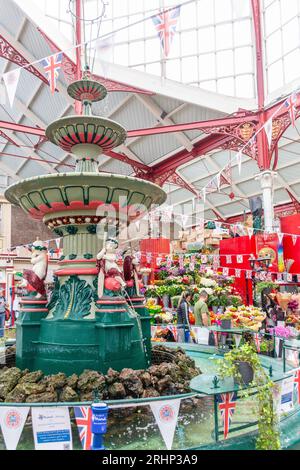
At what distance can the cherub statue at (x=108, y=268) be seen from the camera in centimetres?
444

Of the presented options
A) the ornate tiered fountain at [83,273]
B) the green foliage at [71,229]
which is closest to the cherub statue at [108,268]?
the ornate tiered fountain at [83,273]

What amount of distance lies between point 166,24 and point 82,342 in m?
7.63

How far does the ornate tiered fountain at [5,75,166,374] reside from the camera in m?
4.35

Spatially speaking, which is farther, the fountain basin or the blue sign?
the fountain basin

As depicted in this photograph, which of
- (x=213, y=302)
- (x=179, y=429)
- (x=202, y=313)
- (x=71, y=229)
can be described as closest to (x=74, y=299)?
(x=71, y=229)

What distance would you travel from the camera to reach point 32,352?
15.2ft

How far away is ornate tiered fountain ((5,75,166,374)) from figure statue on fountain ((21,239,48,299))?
0.02 meters

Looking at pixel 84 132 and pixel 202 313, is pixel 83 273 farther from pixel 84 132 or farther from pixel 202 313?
pixel 202 313

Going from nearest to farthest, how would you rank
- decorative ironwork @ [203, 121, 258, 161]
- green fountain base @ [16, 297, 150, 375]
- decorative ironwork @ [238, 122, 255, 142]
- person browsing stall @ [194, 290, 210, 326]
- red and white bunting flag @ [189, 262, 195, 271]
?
1. green fountain base @ [16, 297, 150, 375]
2. person browsing stall @ [194, 290, 210, 326]
3. red and white bunting flag @ [189, 262, 195, 271]
4. decorative ironwork @ [203, 121, 258, 161]
5. decorative ironwork @ [238, 122, 255, 142]

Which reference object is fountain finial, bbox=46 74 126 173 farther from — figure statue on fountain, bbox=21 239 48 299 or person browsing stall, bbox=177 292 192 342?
person browsing stall, bbox=177 292 192 342

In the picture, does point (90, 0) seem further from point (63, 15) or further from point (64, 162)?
point (64, 162)

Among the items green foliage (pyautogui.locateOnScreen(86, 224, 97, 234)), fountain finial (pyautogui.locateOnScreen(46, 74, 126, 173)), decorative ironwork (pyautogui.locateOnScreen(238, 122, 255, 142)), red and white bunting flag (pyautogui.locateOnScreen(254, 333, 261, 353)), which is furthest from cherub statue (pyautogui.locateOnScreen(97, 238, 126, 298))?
decorative ironwork (pyautogui.locateOnScreen(238, 122, 255, 142))

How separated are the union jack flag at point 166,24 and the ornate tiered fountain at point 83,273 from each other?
4.66m

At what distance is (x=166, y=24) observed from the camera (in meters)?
9.06
